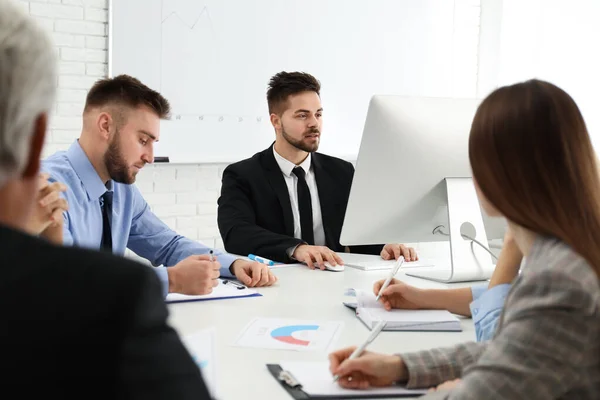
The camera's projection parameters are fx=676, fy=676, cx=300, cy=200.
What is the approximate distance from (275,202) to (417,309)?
121cm

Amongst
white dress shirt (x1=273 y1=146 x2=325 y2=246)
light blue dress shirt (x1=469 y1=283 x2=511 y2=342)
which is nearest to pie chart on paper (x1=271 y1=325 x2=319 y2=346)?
light blue dress shirt (x1=469 y1=283 x2=511 y2=342)

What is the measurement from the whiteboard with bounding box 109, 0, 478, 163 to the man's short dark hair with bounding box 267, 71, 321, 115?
514mm

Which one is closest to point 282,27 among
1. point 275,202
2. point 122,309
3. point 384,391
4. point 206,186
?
point 206,186

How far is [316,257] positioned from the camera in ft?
7.48

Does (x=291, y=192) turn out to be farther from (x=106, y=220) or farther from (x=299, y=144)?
(x=106, y=220)

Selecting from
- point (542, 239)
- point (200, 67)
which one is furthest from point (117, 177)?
point (542, 239)

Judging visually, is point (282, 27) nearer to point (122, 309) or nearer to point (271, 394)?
point (271, 394)

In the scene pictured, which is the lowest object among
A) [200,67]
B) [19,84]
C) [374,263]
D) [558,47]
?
[374,263]

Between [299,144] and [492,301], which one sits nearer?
[492,301]

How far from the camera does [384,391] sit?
1.15 m

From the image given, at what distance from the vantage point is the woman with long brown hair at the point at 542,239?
0.87 m

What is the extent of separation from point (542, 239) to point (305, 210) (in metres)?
1.87

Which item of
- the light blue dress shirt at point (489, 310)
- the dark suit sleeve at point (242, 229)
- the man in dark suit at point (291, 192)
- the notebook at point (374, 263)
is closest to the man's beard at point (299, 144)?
the man in dark suit at point (291, 192)

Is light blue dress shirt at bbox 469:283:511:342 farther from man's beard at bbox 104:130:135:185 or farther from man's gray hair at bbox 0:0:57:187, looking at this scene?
man's beard at bbox 104:130:135:185
